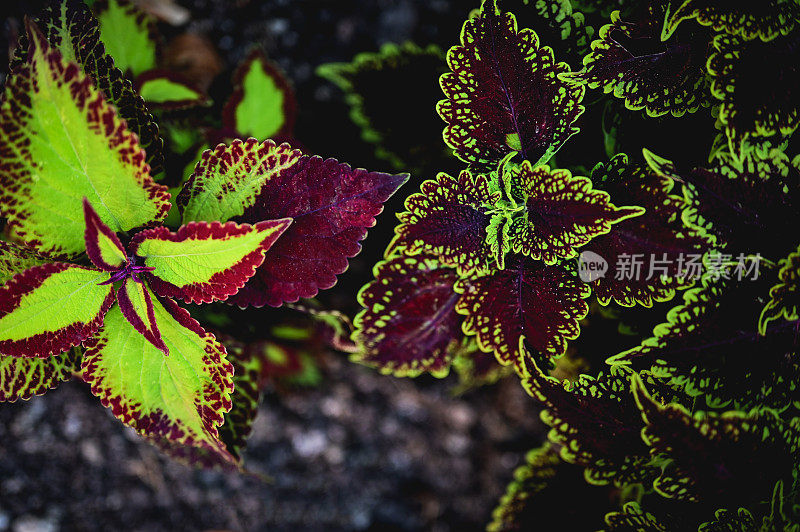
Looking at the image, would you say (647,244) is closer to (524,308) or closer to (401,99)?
(524,308)

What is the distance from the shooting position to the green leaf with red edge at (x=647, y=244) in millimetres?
677

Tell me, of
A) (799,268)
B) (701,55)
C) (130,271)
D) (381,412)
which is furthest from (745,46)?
(381,412)

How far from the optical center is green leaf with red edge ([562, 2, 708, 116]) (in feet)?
2.38

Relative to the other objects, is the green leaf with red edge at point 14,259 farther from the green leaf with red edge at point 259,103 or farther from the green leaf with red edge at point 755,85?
the green leaf with red edge at point 755,85

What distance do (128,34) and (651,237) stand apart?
3.27 feet

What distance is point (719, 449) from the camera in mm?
664

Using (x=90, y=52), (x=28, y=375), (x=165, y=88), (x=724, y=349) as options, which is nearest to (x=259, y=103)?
(x=165, y=88)

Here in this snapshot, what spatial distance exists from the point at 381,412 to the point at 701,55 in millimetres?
1124

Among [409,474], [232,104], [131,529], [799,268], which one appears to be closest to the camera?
[799,268]

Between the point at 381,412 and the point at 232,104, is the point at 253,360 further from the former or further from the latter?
the point at 381,412

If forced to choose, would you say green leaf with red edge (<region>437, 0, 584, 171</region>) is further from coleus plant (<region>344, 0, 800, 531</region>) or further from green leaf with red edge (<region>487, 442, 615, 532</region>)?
green leaf with red edge (<region>487, 442, 615, 532</region>)

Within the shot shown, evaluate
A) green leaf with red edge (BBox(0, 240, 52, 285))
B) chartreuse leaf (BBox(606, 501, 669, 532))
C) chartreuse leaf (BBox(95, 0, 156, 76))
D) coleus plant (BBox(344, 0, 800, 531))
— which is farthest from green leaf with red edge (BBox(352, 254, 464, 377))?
chartreuse leaf (BBox(95, 0, 156, 76))

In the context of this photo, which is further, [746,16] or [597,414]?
[597,414]

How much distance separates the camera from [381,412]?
149 centimetres
